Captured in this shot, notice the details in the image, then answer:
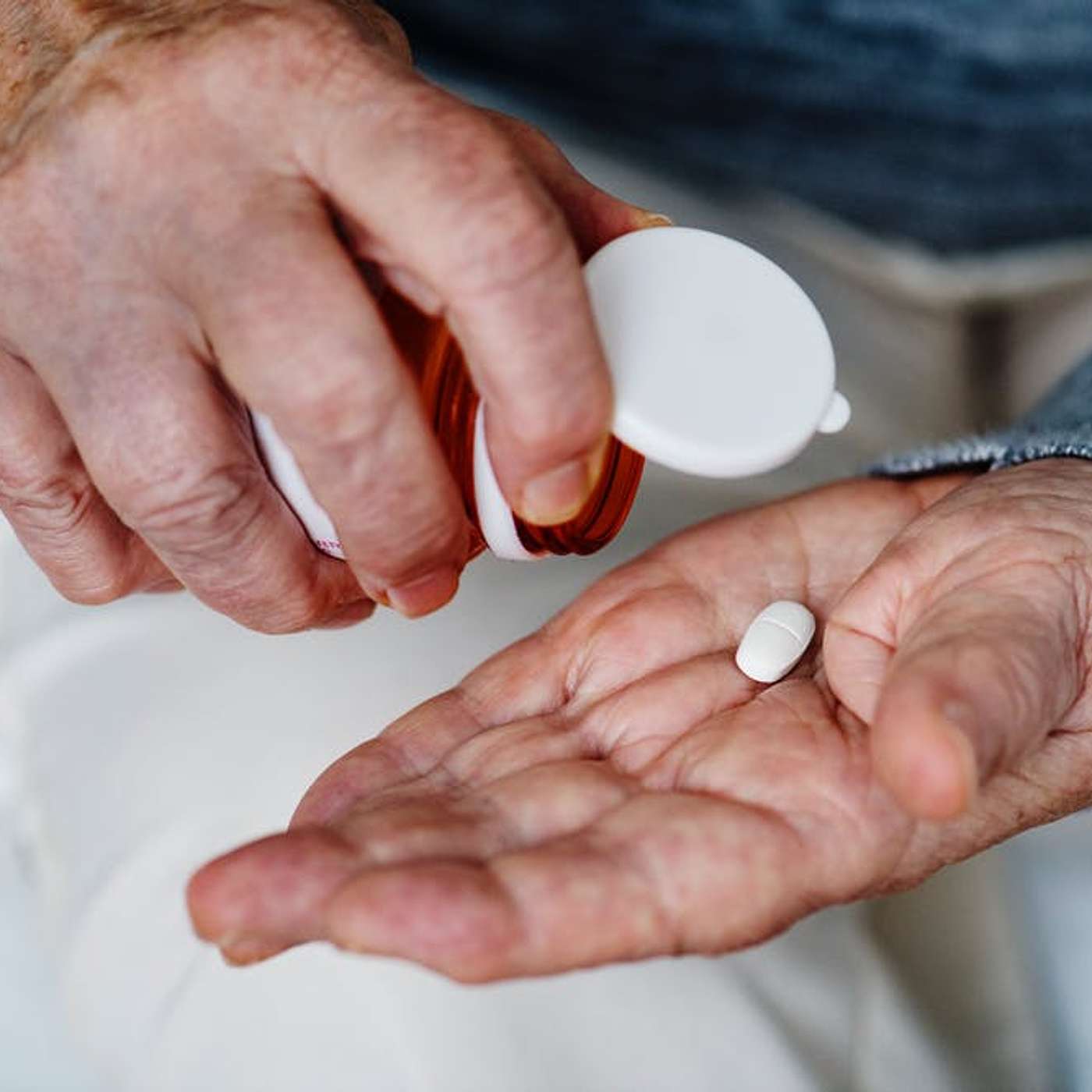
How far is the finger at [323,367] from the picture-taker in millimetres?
581

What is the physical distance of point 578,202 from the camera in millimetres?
704

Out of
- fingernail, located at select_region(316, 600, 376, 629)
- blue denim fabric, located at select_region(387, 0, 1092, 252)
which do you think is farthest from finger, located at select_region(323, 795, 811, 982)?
blue denim fabric, located at select_region(387, 0, 1092, 252)

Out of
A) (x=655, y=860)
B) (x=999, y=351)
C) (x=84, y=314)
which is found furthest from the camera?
(x=999, y=351)

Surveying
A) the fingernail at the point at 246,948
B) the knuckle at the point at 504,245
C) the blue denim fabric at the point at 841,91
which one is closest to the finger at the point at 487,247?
the knuckle at the point at 504,245

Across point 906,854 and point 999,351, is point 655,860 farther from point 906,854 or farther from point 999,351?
point 999,351

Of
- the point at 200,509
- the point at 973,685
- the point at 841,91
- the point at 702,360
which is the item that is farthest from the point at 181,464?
the point at 841,91

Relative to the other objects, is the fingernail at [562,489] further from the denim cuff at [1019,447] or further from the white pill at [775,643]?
the denim cuff at [1019,447]

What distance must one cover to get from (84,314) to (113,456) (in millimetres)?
63

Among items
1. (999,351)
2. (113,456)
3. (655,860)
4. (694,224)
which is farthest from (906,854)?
(999,351)

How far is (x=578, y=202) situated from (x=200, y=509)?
0.74 ft

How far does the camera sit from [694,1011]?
2.38 ft

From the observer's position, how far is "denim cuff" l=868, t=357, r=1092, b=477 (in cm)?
77

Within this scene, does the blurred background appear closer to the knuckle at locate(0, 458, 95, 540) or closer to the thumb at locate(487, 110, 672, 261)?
the knuckle at locate(0, 458, 95, 540)

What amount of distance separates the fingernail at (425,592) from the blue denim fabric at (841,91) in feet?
1.76
